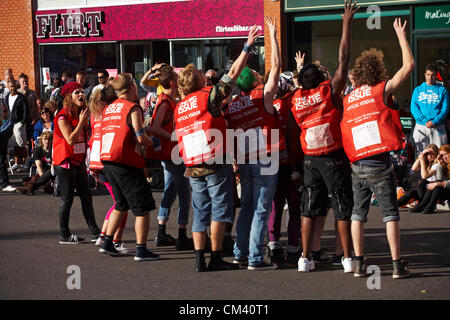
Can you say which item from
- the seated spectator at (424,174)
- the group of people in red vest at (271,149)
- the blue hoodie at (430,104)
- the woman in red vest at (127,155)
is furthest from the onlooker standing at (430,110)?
the woman in red vest at (127,155)

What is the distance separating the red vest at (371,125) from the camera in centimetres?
720

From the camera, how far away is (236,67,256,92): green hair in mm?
7785

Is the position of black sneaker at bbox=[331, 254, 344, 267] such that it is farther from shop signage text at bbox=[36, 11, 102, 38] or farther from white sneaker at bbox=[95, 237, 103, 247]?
shop signage text at bbox=[36, 11, 102, 38]

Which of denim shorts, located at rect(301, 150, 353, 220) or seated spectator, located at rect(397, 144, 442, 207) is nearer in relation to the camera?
denim shorts, located at rect(301, 150, 353, 220)

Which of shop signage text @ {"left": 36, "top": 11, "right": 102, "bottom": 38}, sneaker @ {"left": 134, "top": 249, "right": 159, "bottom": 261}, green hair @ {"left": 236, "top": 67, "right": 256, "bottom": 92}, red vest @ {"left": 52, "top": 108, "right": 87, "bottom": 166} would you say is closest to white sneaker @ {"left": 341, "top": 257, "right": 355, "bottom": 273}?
green hair @ {"left": 236, "top": 67, "right": 256, "bottom": 92}

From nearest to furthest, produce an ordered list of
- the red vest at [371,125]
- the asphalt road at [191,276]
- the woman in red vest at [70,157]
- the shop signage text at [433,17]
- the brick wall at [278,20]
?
1. the asphalt road at [191,276]
2. the red vest at [371,125]
3. the woman in red vest at [70,157]
4. the shop signage text at [433,17]
5. the brick wall at [278,20]

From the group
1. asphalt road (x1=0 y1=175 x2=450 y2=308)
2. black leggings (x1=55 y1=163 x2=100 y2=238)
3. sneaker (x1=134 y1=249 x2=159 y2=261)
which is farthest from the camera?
black leggings (x1=55 y1=163 x2=100 y2=238)

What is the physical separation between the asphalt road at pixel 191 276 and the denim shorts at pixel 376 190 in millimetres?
597

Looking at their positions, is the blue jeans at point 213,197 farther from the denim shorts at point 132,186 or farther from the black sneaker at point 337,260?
the black sneaker at point 337,260

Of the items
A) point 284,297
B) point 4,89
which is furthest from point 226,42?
point 284,297

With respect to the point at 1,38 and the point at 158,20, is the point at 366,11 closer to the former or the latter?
the point at 158,20

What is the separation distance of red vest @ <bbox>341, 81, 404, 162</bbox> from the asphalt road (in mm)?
1183

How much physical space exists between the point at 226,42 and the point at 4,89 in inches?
207

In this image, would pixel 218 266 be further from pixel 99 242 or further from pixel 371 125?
pixel 371 125
